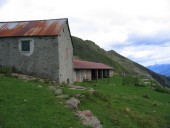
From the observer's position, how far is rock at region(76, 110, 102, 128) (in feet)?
60.4

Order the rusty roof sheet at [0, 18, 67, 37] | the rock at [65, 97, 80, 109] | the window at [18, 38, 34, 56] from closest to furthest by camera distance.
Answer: the rock at [65, 97, 80, 109] < the window at [18, 38, 34, 56] < the rusty roof sheet at [0, 18, 67, 37]

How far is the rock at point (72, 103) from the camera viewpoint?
20745 mm

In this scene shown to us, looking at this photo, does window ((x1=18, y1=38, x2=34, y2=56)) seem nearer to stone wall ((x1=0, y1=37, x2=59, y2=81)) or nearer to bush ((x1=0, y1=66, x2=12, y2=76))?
stone wall ((x1=0, y1=37, x2=59, y2=81))

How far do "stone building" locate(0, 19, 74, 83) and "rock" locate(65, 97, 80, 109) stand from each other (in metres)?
15.4

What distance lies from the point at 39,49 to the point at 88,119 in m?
20.6

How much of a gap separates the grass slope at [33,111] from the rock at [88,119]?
449 millimetres

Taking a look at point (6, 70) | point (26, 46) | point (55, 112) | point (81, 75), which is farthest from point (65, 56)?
point (55, 112)

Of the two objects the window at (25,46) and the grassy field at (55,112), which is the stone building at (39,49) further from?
the grassy field at (55,112)

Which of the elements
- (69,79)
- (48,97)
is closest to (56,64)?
(69,79)

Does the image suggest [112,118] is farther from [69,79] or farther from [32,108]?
[69,79]

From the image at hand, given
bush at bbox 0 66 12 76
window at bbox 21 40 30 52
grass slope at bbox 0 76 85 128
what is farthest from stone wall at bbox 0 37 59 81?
grass slope at bbox 0 76 85 128

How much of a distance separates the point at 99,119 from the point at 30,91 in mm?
7528

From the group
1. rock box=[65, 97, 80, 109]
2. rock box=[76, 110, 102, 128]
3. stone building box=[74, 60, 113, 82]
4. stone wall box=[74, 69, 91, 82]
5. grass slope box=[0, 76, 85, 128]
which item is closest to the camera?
grass slope box=[0, 76, 85, 128]

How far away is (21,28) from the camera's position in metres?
41.2
